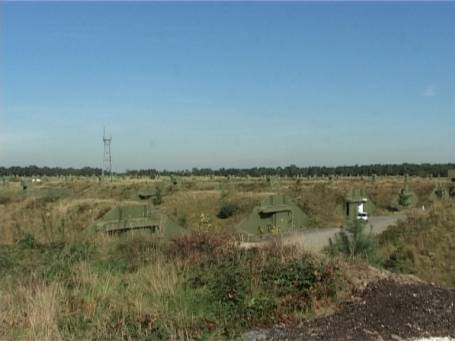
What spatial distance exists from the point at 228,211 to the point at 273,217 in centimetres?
1472

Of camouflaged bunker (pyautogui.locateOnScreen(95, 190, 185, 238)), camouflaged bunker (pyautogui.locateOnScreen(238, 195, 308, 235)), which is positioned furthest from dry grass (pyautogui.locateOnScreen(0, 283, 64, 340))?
camouflaged bunker (pyautogui.locateOnScreen(238, 195, 308, 235))

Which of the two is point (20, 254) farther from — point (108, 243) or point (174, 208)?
point (174, 208)

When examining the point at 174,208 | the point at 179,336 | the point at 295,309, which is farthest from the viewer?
the point at 174,208

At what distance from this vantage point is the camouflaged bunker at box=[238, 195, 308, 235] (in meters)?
34.1

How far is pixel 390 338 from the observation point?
7.61 metres

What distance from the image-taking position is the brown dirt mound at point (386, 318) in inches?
301

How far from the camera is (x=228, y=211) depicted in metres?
49.5

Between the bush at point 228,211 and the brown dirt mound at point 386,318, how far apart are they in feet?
128

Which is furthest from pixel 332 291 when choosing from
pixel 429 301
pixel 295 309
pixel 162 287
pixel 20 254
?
pixel 20 254

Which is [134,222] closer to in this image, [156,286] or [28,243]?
[28,243]

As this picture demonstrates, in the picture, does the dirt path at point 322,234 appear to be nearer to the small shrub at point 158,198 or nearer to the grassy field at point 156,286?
the grassy field at point 156,286

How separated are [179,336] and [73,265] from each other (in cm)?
353

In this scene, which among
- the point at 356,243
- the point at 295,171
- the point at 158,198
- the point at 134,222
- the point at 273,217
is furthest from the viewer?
the point at 295,171

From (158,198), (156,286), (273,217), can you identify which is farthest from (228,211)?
(156,286)
